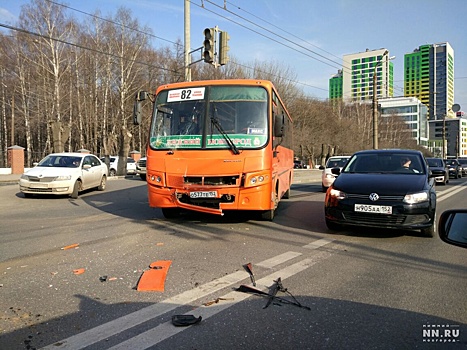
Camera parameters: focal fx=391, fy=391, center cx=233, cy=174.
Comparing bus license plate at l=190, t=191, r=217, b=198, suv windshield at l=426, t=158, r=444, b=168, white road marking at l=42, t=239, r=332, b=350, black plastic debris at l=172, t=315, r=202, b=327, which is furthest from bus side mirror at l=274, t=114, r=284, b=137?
suv windshield at l=426, t=158, r=444, b=168

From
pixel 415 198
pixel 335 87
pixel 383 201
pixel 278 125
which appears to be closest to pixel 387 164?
pixel 415 198

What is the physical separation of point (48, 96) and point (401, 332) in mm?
41419

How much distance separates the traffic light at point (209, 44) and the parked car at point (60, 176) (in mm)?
6016

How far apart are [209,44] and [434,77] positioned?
5743 centimetres

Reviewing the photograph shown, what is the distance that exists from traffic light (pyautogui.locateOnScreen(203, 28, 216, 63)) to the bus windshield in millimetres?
7455

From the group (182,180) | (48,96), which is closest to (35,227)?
(182,180)

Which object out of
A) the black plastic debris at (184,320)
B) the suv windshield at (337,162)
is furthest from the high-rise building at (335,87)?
the black plastic debris at (184,320)

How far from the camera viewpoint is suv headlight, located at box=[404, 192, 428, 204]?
6.53 m

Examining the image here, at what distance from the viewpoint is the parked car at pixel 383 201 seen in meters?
6.53

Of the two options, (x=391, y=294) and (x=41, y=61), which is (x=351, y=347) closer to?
(x=391, y=294)

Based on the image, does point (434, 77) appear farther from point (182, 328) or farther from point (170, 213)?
point (182, 328)

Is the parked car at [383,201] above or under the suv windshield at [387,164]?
under

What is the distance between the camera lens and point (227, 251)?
19.8 ft

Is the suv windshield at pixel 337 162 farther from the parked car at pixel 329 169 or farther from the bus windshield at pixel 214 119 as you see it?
the bus windshield at pixel 214 119
